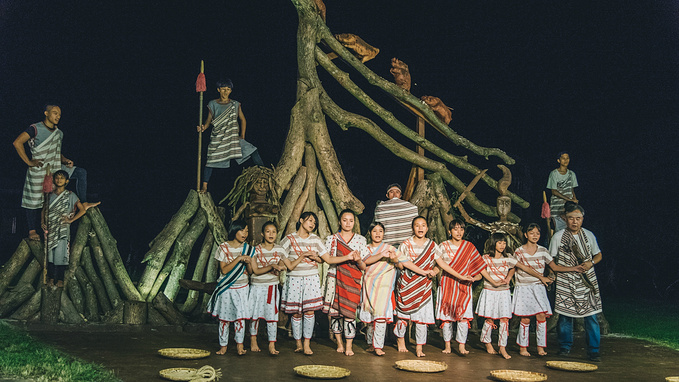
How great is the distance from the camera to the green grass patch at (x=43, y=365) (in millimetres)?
4863

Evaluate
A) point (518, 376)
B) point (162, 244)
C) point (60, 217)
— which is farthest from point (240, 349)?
point (60, 217)

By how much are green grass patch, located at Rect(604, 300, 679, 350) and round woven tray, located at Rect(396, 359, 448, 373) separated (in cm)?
318

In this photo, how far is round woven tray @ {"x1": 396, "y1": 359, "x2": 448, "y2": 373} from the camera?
217 inches

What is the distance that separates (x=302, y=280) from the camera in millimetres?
6551

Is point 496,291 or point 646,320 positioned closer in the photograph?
point 496,291

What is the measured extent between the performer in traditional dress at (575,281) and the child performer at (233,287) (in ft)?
10.0

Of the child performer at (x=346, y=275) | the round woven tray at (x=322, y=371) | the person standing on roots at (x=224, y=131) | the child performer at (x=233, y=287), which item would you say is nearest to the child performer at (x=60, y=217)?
the person standing on roots at (x=224, y=131)

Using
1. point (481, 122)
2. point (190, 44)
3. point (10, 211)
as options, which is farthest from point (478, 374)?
point (10, 211)

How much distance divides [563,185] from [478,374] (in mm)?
3672

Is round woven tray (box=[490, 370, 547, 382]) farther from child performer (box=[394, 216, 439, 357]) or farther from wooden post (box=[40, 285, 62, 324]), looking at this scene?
wooden post (box=[40, 285, 62, 324])

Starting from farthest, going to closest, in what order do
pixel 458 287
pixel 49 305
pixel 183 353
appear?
pixel 49 305, pixel 458 287, pixel 183 353

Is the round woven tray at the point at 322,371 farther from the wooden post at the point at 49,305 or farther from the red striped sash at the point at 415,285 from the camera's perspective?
the wooden post at the point at 49,305

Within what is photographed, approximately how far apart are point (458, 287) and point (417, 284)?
1.64ft

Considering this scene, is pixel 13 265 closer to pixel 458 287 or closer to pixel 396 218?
pixel 396 218
